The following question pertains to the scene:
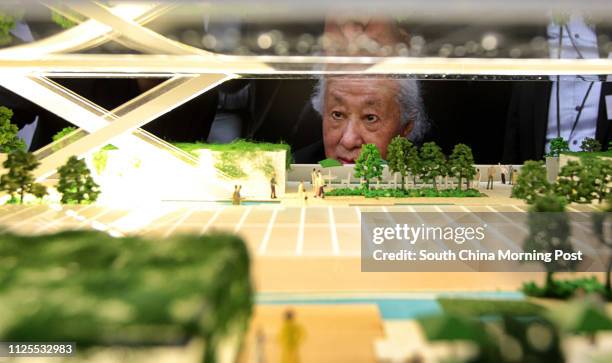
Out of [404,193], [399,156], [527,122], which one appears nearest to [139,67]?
[399,156]

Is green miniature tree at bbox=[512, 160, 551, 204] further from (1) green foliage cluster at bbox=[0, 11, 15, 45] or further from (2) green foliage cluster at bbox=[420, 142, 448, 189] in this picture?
(1) green foliage cluster at bbox=[0, 11, 15, 45]

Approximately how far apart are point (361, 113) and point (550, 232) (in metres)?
21.6

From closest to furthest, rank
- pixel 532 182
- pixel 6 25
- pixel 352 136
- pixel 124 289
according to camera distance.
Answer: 1. pixel 124 289
2. pixel 532 182
3. pixel 6 25
4. pixel 352 136

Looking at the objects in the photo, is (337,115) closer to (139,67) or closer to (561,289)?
(139,67)

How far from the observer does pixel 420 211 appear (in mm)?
19125

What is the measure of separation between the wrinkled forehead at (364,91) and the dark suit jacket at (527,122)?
8.04m

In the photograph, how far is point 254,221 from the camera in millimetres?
16734

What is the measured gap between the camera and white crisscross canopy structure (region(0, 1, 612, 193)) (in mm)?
17578

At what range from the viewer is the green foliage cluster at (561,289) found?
34.0 feet

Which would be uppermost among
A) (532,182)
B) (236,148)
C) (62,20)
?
(62,20)

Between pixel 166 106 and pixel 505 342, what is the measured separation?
59.7 ft

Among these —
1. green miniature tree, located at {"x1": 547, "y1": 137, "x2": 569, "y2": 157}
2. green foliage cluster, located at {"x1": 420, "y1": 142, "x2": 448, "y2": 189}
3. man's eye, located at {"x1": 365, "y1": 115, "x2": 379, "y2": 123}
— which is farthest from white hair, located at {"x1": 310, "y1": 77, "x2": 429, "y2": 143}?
green foliage cluster, located at {"x1": 420, "y1": 142, "x2": 448, "y2": 189}

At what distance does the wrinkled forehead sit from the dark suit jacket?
8040 millimetres

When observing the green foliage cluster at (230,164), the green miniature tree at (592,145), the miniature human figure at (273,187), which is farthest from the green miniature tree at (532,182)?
the green miniature tree at (592,145)
